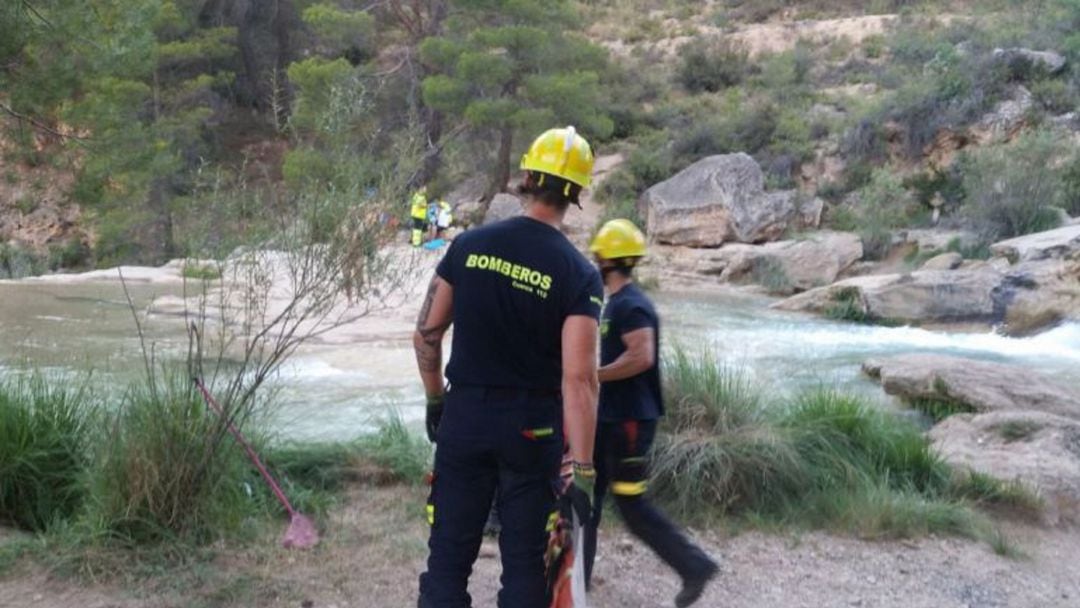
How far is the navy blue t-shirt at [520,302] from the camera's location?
303 cm

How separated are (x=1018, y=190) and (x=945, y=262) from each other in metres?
3.01

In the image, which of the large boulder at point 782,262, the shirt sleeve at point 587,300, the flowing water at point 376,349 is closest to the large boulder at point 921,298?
the flowing water at point 376,349

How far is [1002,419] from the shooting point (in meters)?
7.48

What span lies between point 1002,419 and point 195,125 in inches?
1016

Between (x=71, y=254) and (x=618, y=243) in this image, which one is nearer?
(x=618, y=243)

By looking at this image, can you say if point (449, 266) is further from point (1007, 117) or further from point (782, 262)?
point (1007, 117)

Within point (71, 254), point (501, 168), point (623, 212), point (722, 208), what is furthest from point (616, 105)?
point (71, 254)

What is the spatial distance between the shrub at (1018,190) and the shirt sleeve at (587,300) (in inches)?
809

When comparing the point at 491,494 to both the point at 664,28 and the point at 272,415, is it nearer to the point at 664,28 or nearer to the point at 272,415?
the point at 272,415

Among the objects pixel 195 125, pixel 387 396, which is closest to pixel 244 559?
pixel 387 396

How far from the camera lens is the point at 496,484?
3.17 m

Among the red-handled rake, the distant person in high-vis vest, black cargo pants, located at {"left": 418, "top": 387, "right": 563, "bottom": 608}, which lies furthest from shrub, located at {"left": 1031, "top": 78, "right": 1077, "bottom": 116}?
black cargo pants, located at {"left": 418, "top": 387, "right": 563, "bottom": 608}

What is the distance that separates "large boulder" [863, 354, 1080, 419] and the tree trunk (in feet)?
61.7

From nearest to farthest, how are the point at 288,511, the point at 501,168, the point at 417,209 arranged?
the point at 288,511
the point at 417,209
the point at 501,168
